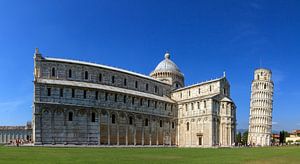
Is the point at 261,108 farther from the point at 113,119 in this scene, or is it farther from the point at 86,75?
the point at 86,75

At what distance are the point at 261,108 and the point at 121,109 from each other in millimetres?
57203

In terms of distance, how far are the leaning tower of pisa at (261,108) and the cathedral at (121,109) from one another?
34.3 meters

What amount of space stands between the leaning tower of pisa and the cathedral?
3431 centimetres

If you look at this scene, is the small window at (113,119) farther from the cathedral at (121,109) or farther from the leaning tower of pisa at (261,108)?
the leaning tower of pisa at (261,108)

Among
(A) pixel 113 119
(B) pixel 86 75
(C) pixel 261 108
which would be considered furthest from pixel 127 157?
(C) pixel 261 108

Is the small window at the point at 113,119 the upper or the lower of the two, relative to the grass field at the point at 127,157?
upper

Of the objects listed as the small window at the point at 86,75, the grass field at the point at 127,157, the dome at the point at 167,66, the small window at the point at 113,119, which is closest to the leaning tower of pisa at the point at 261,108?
the dome at the point at 167,66

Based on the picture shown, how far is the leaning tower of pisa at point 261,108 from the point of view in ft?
338

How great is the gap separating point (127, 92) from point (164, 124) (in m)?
12.5

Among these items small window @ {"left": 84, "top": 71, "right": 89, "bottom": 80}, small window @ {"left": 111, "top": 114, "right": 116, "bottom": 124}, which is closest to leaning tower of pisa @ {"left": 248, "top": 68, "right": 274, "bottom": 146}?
small window @ {"left": 111, "top": 114, "right": 116, "bottom": 124}

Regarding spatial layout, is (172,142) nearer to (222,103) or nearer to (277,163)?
(222,103)

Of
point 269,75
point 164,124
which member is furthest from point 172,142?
point 269,75

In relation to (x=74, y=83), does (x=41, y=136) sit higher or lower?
lower

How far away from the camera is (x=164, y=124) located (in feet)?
234
